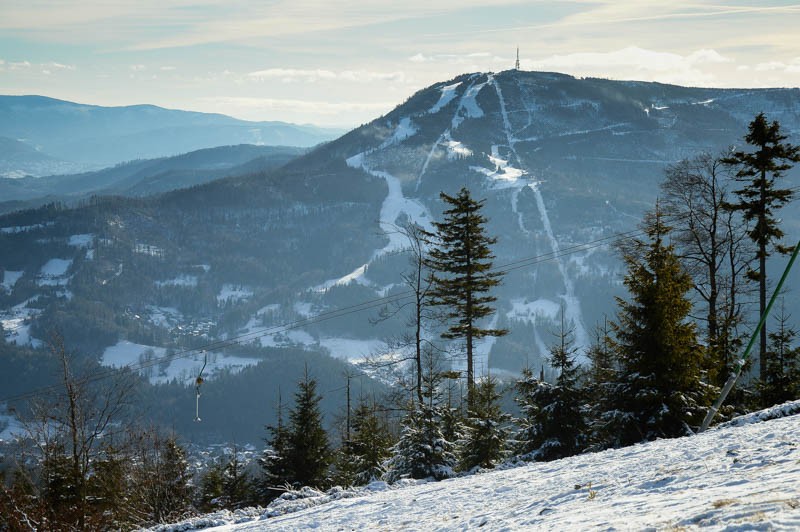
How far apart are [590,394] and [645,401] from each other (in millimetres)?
2836

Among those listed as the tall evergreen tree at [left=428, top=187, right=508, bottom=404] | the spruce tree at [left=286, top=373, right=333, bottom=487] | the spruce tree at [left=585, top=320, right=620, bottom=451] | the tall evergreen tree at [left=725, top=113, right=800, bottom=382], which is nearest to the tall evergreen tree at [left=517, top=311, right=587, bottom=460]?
the spruce tree at [left=585, top=320, right=620, bottom=451]

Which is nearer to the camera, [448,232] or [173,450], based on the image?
[448,232]

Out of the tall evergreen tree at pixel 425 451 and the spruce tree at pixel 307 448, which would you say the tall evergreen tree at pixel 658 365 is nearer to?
the tall evergreen tree at pixel 425 451

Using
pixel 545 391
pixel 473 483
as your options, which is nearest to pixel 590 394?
pixel 545 391

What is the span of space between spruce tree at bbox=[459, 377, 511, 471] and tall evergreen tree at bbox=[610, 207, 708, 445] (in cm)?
368

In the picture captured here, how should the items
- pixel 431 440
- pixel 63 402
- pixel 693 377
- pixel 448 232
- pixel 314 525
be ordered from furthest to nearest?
1. pixel 448 232
2. pixel 63 402
3. pixel 431 440
4. pixel 693 377
5. pixel 314 525

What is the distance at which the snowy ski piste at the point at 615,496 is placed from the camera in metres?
8.29

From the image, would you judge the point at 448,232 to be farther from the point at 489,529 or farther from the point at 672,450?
the point at 489,529

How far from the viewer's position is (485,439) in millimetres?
20797

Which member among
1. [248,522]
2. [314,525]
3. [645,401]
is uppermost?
[645,401]

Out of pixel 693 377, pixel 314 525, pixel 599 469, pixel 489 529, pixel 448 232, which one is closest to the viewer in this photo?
pixel 489 529

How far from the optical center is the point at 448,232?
2828 cm

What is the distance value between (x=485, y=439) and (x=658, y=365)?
19.0 ft

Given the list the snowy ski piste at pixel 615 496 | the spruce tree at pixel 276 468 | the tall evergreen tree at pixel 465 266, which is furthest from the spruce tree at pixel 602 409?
the spruce tree at pixel 276 468
